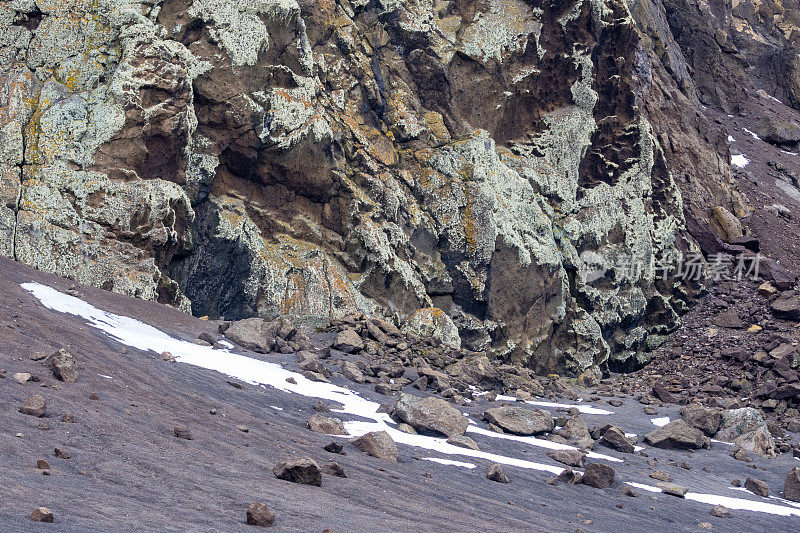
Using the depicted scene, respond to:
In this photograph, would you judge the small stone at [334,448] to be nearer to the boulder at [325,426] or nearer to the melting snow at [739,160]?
the boulder at [325,426]

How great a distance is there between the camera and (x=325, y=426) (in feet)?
31.4

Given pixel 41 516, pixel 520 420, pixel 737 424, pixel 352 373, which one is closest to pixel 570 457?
pixel 520 420

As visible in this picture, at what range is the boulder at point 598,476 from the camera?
9.48 meters

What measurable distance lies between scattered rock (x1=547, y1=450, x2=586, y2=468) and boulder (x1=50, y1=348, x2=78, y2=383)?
7.26 metres

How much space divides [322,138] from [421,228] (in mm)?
5346

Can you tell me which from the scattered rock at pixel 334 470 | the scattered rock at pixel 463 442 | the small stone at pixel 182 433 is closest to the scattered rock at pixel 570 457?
the scattered rock at pixel 463 442

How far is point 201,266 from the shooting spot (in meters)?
20.7

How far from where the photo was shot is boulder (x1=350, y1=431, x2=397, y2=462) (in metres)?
8.59

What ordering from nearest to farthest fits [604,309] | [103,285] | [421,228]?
[103,285], [421,228], [604,309]

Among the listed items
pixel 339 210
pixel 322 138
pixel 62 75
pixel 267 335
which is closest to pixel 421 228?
pixel 339 210

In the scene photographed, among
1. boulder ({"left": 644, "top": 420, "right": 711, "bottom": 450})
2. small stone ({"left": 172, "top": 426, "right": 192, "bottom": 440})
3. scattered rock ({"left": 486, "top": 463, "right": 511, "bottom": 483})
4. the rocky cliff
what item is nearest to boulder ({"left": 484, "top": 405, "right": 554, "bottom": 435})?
boulder ({"left": 644, "top": 420, "right": 711, "bottom": 450})

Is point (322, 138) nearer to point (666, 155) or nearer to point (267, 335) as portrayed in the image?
point (267, 335)

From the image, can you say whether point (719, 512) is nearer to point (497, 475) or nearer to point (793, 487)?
point (793, 487)

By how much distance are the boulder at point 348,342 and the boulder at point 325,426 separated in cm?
753
